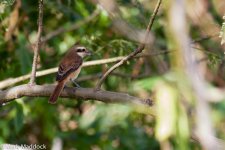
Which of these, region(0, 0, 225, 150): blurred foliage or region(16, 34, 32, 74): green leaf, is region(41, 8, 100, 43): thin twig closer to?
region(0, 0, 225, 150): blurred foliage

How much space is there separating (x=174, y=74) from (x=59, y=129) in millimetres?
6067

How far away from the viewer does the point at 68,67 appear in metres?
5.96

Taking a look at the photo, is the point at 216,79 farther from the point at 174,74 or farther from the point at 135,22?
the point at 174,74

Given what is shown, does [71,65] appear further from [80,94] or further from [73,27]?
[80,94]

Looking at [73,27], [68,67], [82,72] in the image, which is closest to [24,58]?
[68,67]

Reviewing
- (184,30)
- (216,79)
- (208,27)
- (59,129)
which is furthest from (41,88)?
(216,79)

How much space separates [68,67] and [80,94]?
205cm

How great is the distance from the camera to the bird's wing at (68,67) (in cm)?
575

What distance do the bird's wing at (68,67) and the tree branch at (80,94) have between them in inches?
54.5

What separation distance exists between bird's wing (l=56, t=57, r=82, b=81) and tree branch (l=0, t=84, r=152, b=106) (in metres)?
1.38

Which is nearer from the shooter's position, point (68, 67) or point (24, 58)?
point (68, 67)

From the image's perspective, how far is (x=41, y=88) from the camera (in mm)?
4090

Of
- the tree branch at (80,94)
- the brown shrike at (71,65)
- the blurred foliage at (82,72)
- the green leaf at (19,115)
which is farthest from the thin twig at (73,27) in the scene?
the tree branch at (80,94)

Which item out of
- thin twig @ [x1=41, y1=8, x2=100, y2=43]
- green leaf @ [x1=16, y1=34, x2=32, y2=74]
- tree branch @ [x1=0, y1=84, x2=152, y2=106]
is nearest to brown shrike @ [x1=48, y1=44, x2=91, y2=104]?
green leaf @ [x1=16, y1=34, x2=32, y2=74]
